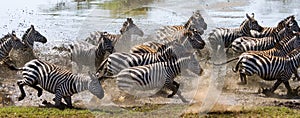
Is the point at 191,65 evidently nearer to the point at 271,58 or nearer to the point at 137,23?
the point at 271,58

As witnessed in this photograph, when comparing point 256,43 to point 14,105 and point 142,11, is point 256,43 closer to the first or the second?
point 14,105

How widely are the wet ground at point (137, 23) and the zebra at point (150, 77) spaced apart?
0.31m

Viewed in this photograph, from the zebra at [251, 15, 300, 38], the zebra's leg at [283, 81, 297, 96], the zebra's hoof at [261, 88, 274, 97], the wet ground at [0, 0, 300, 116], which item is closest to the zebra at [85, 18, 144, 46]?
the wet ground at [0, 0, 300, 116]

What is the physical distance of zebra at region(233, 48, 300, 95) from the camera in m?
12.6

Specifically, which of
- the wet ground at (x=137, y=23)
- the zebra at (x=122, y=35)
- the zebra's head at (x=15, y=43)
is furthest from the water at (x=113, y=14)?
the zebra's head at (x=15, y=43)

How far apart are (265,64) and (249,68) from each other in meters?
0.40

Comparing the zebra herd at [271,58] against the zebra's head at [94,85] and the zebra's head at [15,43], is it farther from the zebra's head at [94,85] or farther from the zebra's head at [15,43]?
the zebra's head at [15,43]

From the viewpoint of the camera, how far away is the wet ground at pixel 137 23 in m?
12.1

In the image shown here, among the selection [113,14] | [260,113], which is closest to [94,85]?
[260,113]

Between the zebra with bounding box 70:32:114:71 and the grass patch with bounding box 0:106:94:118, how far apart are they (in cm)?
419

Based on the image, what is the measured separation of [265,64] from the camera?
504 inches

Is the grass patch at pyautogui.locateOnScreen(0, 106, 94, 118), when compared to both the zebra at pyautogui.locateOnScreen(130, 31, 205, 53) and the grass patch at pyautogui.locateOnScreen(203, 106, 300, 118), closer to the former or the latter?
the grass patch at pyautogui.locateOnScreen(203, 106, 300, 118)

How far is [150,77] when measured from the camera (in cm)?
1178

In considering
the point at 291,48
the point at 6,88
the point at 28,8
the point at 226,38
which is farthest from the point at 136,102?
the point at 28,8
